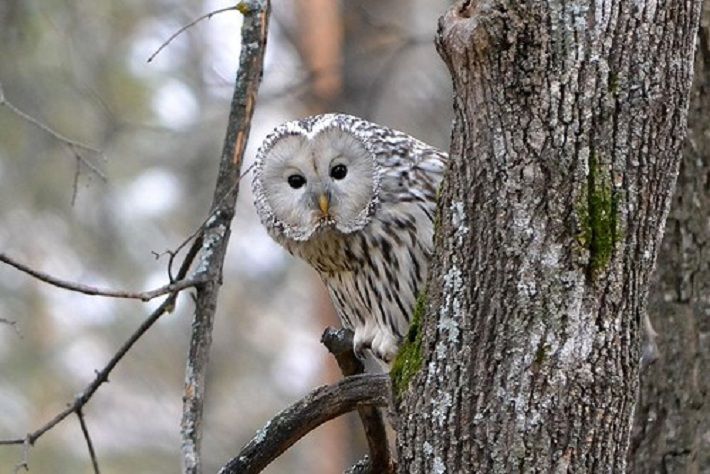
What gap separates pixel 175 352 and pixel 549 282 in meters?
8.99

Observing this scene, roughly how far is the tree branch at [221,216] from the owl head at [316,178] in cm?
42

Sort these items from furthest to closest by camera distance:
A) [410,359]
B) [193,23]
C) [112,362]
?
[193,23]
[112,362]
[410,359]

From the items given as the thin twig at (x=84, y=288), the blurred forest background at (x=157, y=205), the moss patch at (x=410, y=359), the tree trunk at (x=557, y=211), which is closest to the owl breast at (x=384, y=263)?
the thin twig at (x=84, y=288)

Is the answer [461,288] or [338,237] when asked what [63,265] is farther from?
[461,288]

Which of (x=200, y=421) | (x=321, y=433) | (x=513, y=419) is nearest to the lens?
(x=513, y=419)

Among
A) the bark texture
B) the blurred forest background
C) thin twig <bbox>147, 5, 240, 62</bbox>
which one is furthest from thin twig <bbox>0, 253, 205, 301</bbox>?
the blurred forest background

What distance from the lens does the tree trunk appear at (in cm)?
221

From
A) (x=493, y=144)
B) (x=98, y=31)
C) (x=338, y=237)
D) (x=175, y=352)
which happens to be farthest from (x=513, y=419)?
(x=175, y=352)

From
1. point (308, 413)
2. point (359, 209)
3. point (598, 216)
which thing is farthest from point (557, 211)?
point (359, 209)

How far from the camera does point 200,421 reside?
2885 mm

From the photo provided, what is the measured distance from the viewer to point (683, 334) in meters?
3.57

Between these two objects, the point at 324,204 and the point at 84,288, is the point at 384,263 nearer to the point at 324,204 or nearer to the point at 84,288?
the point at 324,204

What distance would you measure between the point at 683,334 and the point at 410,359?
140cm

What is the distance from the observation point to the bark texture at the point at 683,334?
3557 millimetres
